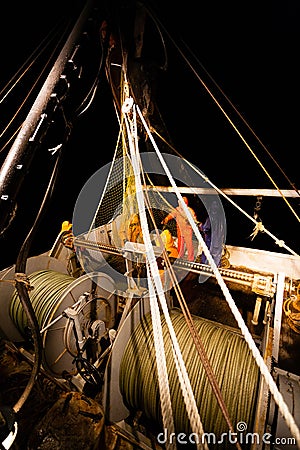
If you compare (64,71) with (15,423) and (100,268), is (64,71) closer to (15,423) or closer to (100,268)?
Answer: (15,423)

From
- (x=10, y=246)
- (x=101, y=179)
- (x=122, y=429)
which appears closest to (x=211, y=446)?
(x=122, y=429)

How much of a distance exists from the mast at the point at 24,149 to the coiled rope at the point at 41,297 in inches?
66.7

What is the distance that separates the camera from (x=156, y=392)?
1.86 metres

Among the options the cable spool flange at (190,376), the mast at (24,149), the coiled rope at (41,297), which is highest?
the mast at (24,149)

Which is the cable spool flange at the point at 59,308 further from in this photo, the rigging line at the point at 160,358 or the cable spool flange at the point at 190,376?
the rigging line at the point at 160,358

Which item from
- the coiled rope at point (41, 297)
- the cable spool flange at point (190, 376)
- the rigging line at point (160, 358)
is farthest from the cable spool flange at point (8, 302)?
the rigging line at point (160, 358)

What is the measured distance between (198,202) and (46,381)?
347 cm

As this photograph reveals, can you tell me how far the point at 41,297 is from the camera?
→ 2523 millimetres

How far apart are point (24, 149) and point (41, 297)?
205cm

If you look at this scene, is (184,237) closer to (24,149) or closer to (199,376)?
(199,376)

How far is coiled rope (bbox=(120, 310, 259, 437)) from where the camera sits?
1.68 m

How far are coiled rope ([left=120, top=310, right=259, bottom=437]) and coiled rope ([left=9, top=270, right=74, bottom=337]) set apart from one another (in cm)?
98

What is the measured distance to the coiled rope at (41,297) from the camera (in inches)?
96.1

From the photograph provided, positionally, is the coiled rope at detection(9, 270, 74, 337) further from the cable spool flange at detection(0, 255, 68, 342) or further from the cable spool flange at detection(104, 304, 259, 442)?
the cable spool flange at detection(104, 304, 259, 442)
